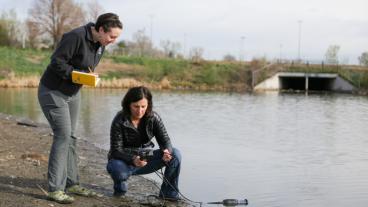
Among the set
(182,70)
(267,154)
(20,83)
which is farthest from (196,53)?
(267,154)

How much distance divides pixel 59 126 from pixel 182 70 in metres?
46.4

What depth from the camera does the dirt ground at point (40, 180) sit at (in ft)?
19.4

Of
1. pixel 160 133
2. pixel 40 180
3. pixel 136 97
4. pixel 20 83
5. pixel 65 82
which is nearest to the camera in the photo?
pixel 65 82


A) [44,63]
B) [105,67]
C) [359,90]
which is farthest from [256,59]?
[44,63]

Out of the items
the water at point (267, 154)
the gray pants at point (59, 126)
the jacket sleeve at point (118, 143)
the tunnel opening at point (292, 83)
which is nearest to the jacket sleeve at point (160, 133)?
the jacket sleeve at point (118, 143)

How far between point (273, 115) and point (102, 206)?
54.6ft

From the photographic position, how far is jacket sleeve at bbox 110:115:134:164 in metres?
6.22

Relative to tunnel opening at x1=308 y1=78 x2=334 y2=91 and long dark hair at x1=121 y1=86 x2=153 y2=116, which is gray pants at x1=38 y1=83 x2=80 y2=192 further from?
tunnel opening at x1=308 y1=78 x2=334 y2=91

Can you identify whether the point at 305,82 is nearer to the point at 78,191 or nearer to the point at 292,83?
the point at 292,83

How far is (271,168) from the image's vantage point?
9898 millimetres

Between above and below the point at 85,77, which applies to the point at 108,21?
above

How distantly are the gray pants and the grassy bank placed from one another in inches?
1541

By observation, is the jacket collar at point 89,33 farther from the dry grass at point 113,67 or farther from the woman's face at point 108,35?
the dry grass at point 113,67

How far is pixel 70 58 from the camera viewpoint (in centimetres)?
551
